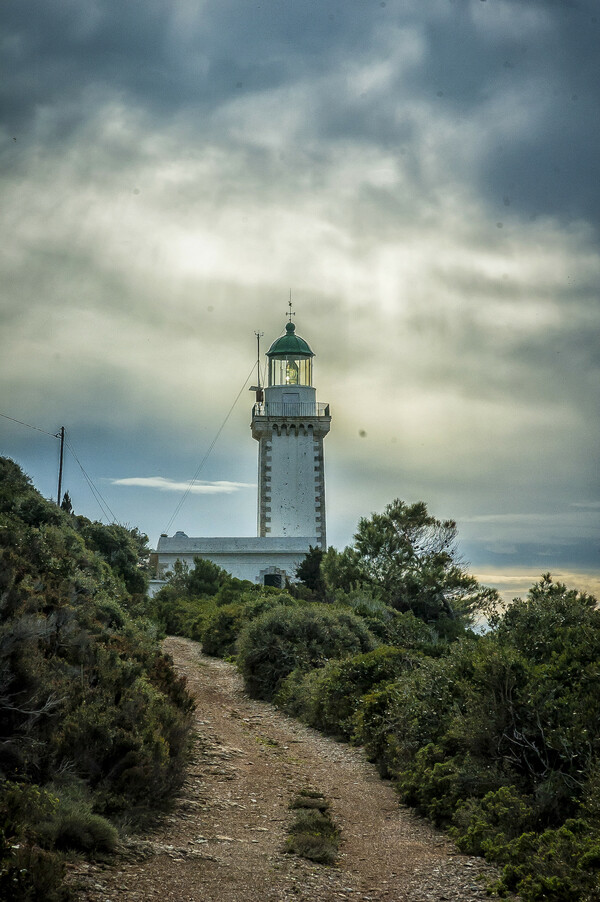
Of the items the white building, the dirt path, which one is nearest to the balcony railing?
the white building

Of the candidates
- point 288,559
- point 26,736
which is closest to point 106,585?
point 26,736

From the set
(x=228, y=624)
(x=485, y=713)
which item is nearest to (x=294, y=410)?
(x=228, y=624)

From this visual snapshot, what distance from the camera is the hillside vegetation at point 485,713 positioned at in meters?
7.17

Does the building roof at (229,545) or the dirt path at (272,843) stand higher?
the building roof at (229,545)

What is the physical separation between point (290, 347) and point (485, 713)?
3299 centimetres

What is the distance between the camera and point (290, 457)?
3969 cm

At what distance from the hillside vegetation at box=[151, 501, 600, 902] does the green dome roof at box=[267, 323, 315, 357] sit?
74.2 ft

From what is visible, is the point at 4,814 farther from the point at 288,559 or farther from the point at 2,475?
the point at 288,559

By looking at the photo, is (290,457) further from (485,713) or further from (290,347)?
(485,713)

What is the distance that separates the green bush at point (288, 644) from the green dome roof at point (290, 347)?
23.9 meters

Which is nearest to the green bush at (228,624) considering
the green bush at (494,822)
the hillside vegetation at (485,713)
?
the hillside vegetation at (485,713)

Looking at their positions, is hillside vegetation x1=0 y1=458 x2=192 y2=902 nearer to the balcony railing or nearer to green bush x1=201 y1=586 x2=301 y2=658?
green bush x1=201 y1=586 x2=301 y2=658

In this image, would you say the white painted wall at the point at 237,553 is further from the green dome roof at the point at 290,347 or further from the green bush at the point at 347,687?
the green bush at the point at 347,687

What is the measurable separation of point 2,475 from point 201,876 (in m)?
14.4
